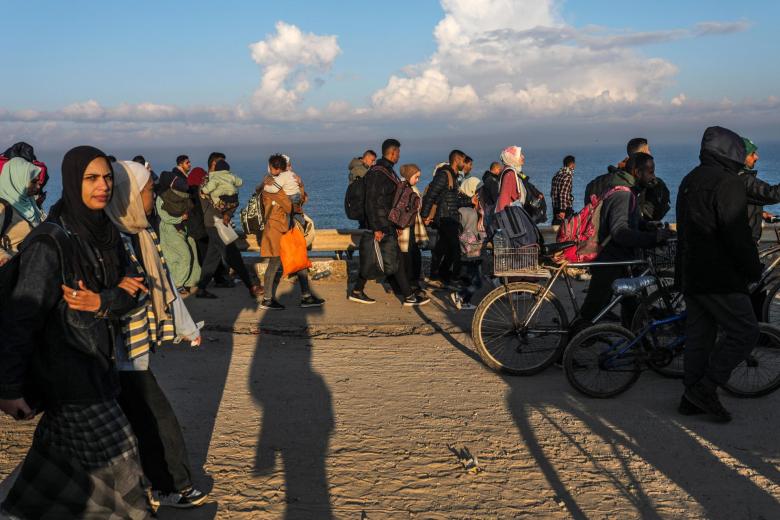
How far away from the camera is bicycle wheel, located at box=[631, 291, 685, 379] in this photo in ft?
18.9

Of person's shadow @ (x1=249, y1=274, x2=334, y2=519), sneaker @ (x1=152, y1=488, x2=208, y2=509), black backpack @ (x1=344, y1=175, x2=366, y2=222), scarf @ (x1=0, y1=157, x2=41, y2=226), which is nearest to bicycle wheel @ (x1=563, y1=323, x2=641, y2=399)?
person's shadow @ (x1=249, y1=274, x2=334, y2=519)

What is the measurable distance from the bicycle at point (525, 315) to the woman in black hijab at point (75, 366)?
355 centimetres

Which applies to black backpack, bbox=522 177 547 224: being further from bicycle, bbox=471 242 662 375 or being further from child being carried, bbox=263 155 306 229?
bicycle, bbox=471 242 662 375

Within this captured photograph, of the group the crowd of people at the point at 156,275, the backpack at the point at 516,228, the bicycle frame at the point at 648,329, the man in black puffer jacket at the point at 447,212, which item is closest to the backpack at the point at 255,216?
the crowd of people at the point at 156,275

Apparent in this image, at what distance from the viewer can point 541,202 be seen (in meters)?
10.6

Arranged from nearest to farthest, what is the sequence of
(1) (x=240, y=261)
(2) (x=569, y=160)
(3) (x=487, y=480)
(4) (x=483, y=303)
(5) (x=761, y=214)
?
(3) (x=487, y=480), (4) (x=483, y=303), (5) (x=761, y=214), (1) (x=240, y=261), (2) (x=569, y=160)

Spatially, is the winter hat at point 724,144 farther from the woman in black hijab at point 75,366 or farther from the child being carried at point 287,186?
the child being carried at point 287,186

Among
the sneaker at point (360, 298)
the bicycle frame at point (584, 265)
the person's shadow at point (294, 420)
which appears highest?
the bicycle frame at point (584, 265)

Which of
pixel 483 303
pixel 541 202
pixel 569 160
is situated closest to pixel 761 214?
pixel 483 303

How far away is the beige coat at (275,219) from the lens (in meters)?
8.87

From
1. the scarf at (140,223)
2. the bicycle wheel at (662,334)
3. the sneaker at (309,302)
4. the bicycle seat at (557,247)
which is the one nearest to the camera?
the scarf at (140,223)

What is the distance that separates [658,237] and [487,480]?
2.62 meters

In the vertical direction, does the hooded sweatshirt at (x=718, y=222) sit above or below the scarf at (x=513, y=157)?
below

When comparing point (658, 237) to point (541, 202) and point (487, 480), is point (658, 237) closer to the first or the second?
point (487, 480)
